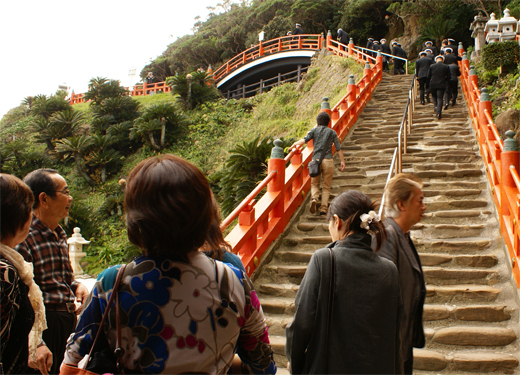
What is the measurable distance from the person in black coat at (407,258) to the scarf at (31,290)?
5.46 feet

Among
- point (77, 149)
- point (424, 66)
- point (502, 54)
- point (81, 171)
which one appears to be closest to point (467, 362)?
point (424, 66)

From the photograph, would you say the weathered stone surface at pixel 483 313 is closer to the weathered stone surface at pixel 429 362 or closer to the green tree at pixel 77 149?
the weathered stone surface at pixel 429 362

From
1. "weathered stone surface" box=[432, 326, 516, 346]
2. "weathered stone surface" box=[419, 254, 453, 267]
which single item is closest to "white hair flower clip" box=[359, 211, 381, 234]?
"weathered stone surface" box=[432, 326, 516, 346]

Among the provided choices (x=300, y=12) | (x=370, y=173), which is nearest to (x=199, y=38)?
(x=300, y=12)

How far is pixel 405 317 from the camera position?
2.28 metres

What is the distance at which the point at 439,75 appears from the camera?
31.5ft

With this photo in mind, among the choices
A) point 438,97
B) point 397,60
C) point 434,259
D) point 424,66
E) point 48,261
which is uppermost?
point 397,60

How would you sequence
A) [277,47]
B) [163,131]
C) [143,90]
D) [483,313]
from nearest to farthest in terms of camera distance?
[483,313], [163,131], [277,47], [143,90]

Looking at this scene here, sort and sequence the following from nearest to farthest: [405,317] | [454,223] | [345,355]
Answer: [345,355] → [405,317] → [454,223]

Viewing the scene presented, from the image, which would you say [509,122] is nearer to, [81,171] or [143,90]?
[81,171]

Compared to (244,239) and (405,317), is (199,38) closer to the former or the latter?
(244,239)

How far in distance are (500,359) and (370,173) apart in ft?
13.6

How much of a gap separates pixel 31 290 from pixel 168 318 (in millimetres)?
972

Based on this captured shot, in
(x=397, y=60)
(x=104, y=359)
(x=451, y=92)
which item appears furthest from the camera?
(x=397, y=60)
